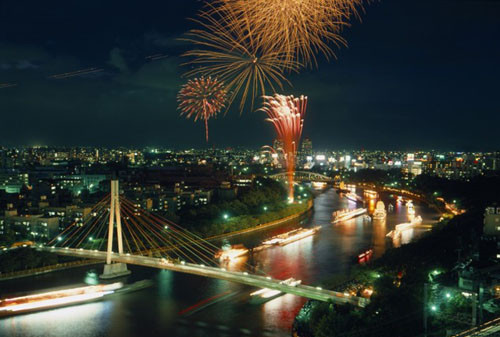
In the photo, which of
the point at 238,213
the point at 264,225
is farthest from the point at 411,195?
the point at 238,213

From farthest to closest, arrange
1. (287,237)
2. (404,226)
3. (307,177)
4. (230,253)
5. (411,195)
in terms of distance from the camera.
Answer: (307,177)
(411,195)
(404,226)
(287,237)
(230,253)

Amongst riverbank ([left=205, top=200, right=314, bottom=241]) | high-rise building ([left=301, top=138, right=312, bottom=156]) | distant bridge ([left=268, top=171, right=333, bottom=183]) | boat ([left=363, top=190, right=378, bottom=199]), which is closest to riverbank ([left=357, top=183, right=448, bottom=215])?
boat ([left=363, top=190, right=378, bottom=199])

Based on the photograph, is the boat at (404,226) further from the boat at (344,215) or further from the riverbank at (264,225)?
the riverbank at (264,225)

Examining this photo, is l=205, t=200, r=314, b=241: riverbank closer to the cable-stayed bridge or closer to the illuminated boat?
the cable-stayed bridge

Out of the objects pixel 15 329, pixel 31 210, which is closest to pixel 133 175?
pixel 31 210

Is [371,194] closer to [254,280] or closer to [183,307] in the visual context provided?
[183,307]

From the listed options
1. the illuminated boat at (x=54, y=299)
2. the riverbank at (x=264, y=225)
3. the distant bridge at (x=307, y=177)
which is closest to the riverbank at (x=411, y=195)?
the distant bridge at (x=307, y=177)

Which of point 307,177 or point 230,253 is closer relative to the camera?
point 230,253
